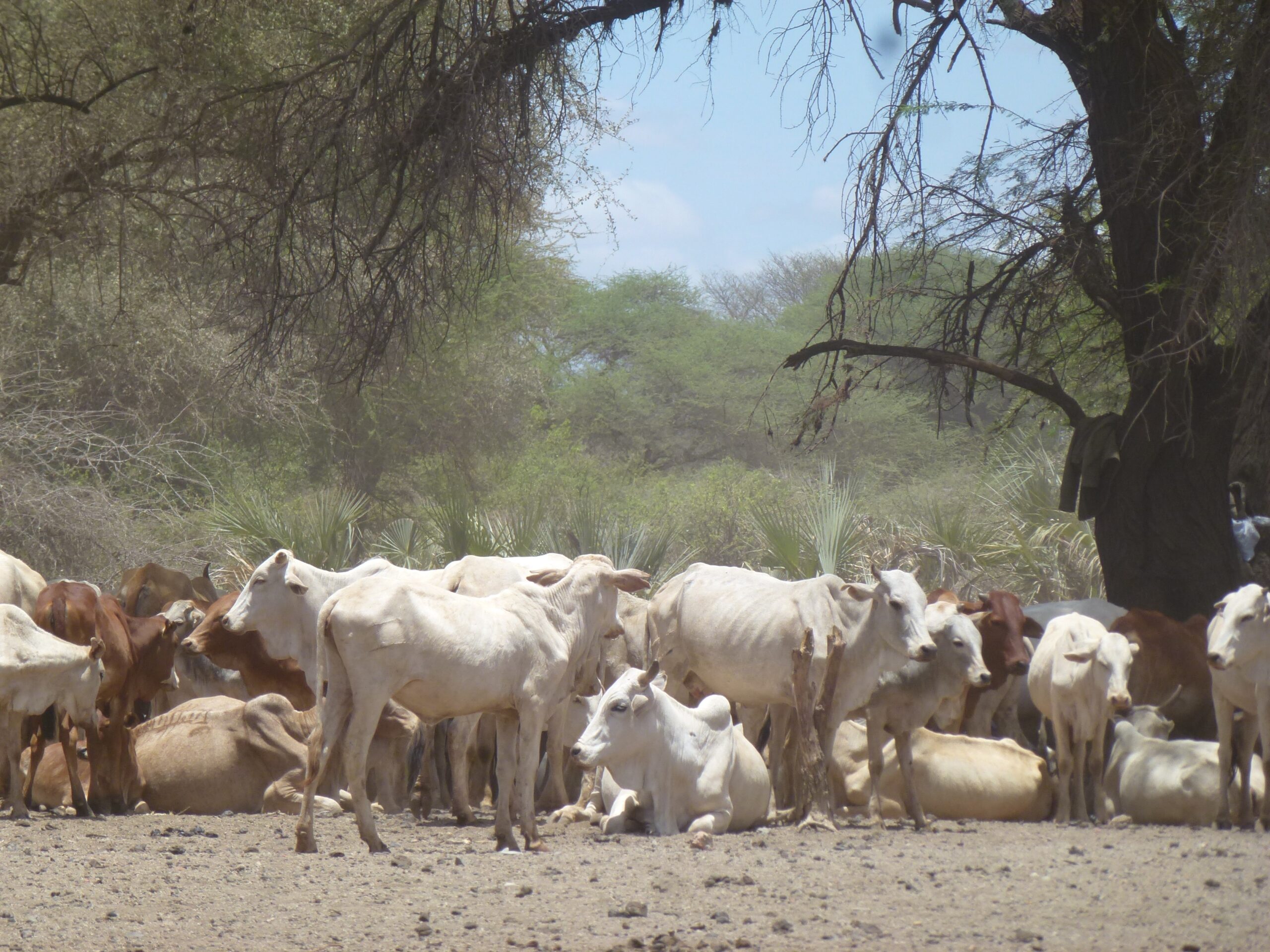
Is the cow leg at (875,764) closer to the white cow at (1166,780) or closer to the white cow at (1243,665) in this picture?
the white cow at (1166,780)

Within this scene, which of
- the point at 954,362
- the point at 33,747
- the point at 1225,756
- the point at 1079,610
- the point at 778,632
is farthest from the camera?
the point at 954,362

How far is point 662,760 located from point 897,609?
1.93 m

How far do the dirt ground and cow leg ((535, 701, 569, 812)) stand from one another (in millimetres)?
1533

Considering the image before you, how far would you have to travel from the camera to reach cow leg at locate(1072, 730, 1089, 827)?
30.8 feet

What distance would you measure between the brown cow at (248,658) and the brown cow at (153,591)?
7.17ft

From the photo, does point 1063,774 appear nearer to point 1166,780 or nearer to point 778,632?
point 1166,780

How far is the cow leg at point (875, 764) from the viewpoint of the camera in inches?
368

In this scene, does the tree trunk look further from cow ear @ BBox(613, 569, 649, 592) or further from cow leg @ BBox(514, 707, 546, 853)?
cow leg @ BBox(514, 707, 546, 853)

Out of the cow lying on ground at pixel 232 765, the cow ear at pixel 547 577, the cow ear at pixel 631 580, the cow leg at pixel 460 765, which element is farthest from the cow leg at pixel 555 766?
the cow ear at pixel 631 580

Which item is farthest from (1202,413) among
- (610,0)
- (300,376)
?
(300,376)

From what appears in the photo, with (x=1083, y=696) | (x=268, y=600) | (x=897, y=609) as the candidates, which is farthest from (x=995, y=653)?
(x=268, y=600)

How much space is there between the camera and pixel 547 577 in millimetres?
8625

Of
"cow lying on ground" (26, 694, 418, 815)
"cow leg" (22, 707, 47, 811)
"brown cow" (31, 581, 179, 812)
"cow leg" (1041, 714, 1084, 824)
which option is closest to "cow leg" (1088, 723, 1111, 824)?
"cow leg" (1041, 714, 1084, 824)

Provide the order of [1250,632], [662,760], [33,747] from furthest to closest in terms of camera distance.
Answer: [33,747] → [1250,632] → [662,760]
